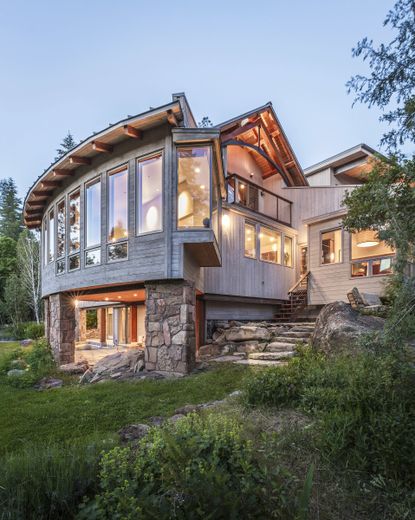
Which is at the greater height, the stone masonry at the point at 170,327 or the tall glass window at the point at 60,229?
the tall glass window at the point at 60,229

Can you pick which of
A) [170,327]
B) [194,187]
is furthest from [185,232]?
[170,327]

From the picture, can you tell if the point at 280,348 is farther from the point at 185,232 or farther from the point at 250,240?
the point at 250,240

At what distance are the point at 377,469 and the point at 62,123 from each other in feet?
492

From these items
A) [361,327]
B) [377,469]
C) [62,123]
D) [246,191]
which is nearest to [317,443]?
[377,469]

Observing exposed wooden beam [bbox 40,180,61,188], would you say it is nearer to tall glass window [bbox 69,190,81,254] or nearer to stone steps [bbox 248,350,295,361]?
tall glass window [bbox 69,190,81,254]

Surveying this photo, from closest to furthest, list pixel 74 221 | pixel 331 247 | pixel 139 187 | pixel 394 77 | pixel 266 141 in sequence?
pixel 394 77 < pixel 139 187 < pixel 74 221 < pixel 331 247 < pixel 266 141

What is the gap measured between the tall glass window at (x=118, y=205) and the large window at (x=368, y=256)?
7.56 metres

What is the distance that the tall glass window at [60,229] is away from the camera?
33.8 ft

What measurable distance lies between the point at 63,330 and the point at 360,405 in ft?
29.7

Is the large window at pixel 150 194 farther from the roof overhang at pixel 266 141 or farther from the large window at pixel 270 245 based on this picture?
the large window at pixel 270 245

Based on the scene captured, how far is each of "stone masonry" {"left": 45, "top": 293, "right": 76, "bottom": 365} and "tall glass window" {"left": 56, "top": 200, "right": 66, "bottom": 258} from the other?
4.65 feet

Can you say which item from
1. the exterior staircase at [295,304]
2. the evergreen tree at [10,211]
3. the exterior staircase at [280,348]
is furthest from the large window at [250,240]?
the evergreen tree at [10,211]

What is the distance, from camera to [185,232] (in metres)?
7.19

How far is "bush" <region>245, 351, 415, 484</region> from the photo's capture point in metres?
2.59
